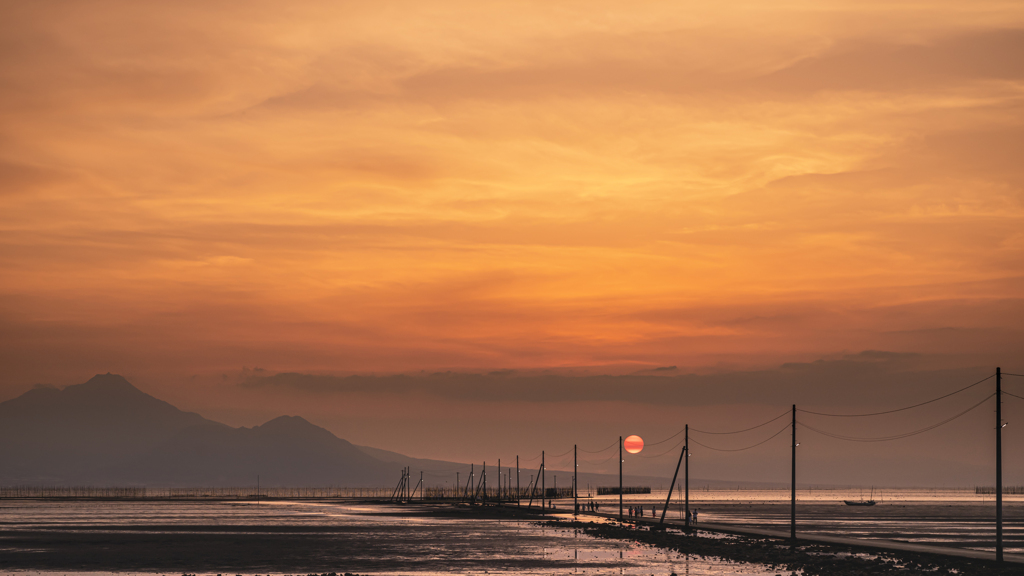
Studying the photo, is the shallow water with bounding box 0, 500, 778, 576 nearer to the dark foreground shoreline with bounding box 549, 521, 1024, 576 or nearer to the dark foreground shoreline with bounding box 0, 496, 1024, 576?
the dark foreground shoreline with bounding box 0, 496, 1024, 576

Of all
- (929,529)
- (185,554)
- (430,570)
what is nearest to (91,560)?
(185,554)

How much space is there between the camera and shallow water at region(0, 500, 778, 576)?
64.2 m

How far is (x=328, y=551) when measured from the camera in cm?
7875

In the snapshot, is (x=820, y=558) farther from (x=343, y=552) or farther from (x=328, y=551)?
(x=328, y=551)

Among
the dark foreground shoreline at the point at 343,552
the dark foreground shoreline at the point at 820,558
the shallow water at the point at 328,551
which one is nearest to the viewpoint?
the dark foreground shoreline at the point at 820,558

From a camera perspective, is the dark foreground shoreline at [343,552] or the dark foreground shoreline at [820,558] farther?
the dark foreground shoreline at [343,552]

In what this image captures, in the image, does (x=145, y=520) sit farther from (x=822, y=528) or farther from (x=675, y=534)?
(x=822, y=528)

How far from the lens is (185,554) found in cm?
7575

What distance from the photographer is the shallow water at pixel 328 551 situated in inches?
2527

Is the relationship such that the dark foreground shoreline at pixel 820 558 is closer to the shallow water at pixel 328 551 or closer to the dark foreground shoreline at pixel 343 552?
the dark foreground shoreline at pixel 343 552

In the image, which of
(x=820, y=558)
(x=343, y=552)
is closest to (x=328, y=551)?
(x=343, y=552)

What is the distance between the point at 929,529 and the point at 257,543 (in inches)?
3090

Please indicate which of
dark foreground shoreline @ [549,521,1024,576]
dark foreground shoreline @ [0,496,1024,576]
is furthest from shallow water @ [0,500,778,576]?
dark foreground shoreline @ [549,521,1024,576]

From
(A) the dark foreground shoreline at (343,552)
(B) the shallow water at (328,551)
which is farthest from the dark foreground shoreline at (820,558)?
(B) the shallow water at (328,551)
